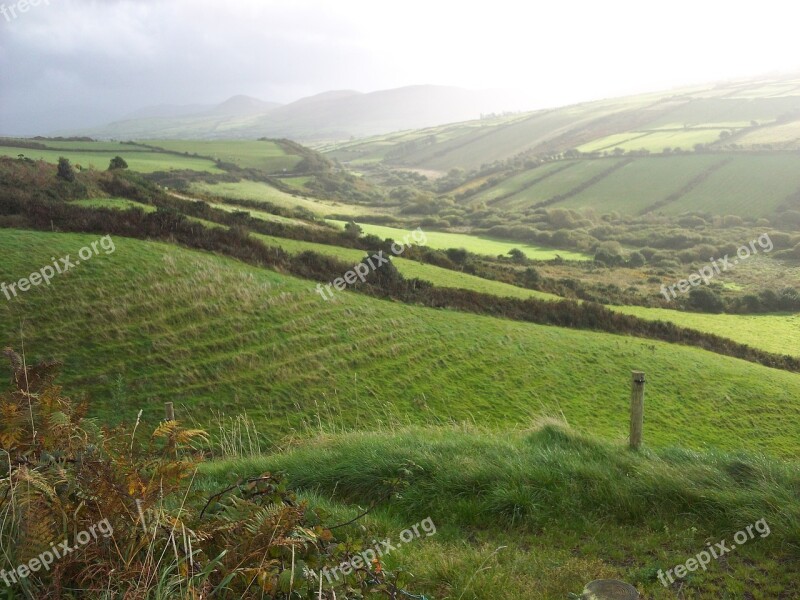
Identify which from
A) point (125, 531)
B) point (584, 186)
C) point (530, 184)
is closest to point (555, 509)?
point (125, 531)

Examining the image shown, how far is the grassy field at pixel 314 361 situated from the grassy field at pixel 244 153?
8940cm

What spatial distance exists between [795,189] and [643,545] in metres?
105

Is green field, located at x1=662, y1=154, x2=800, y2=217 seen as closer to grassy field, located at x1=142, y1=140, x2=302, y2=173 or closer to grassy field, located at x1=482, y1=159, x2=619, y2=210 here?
grassy field, located at x1=482, y1=159, x2=619, y2=210

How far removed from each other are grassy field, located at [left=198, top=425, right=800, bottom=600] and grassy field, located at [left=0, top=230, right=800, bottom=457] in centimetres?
697

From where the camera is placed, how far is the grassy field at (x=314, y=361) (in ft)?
51.5

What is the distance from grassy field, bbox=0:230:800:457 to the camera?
15688 millimetres

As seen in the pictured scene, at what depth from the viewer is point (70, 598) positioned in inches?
127

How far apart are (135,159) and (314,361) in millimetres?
78650

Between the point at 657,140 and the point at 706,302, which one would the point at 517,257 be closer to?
the point at 706,302

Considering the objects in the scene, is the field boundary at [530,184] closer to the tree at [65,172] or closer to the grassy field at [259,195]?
the grassy field at [259,195]

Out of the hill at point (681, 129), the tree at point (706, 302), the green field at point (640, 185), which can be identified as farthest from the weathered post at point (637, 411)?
the hill at point (681, 129)

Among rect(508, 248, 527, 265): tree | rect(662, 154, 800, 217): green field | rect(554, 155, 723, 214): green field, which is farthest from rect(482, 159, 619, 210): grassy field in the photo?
rect(508, 248, 527, 265): tree

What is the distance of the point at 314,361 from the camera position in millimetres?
18172

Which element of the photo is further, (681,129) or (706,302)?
(681,129)
